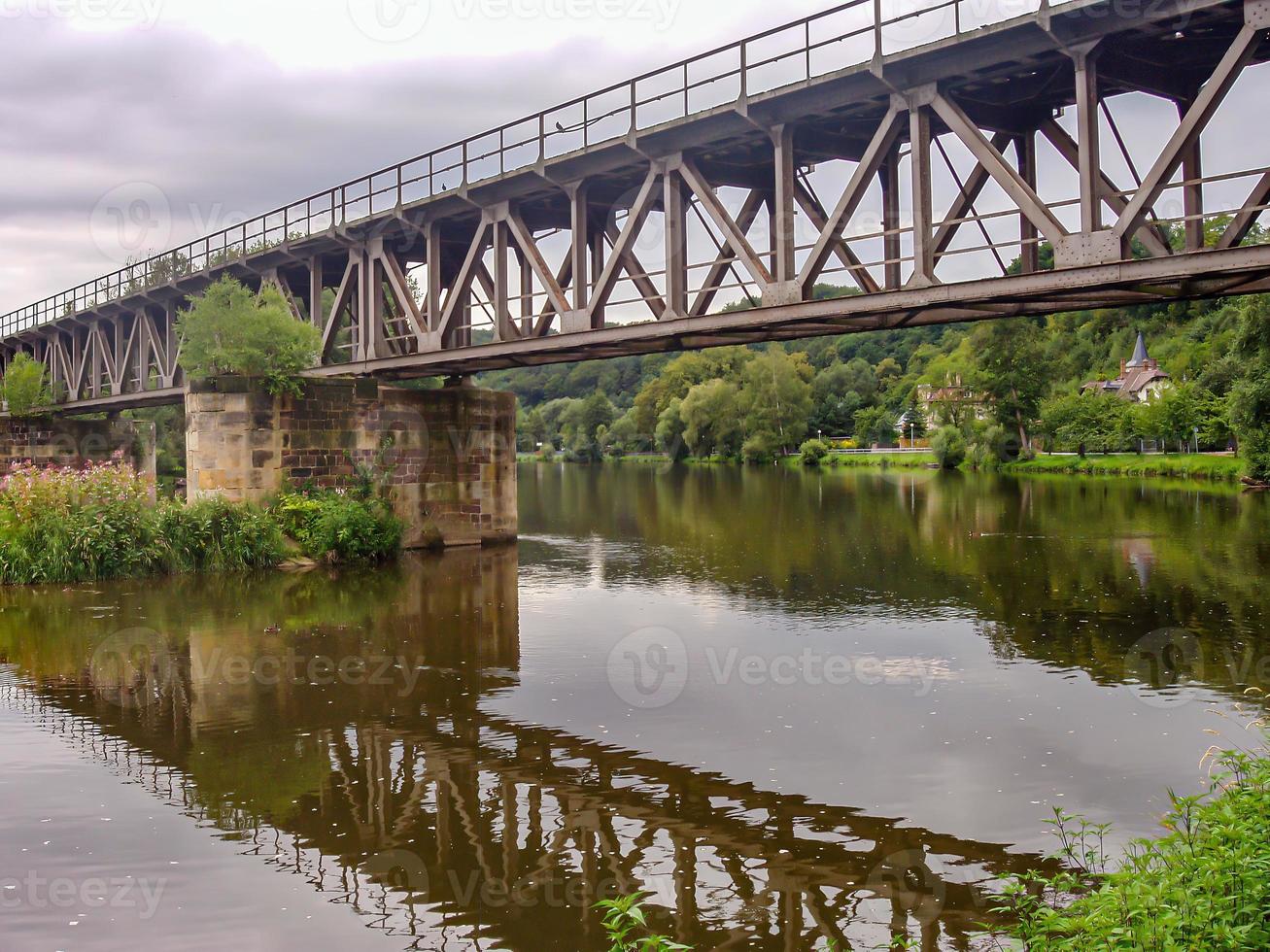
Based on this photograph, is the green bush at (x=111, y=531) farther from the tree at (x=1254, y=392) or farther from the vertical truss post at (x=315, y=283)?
the tree at (x=1254, y=392)

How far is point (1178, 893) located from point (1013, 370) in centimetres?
8639

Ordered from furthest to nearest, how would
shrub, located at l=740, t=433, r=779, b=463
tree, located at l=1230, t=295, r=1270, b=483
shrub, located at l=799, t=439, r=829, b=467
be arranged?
shrub, located at l=740, t=433, r=779, b=463 < shrub, located at l=799, t=439, r=829, b=467 < tree, located at l=1230, t=295, r=1270, b=483

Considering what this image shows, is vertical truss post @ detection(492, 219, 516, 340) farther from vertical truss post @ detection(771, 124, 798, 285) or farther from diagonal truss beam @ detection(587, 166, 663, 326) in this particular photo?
vertical truss post @ detection(771, 124, 798, 285)

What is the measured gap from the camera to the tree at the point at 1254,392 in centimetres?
4666

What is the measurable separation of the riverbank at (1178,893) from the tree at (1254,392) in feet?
149

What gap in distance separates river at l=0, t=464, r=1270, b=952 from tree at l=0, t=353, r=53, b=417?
2912 cm

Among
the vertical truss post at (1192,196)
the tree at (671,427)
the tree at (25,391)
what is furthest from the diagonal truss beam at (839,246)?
the tree at (671,427)

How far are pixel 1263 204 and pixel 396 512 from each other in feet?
66.1

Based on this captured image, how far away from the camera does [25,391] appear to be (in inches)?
1826

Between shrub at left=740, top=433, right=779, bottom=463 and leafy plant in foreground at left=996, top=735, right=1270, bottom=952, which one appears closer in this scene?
leafy plant in foreground at left=996, top=735, right=1270, bottom=952

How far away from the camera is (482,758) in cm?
1005

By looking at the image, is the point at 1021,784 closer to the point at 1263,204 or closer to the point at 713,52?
the point at 1263,204

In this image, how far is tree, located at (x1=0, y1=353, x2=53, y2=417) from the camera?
4609 centimetres

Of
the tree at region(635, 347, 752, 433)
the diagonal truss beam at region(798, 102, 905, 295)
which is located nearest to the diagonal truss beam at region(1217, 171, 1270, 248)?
the diagonal truss beam at region(798, 102, 905, 295)
